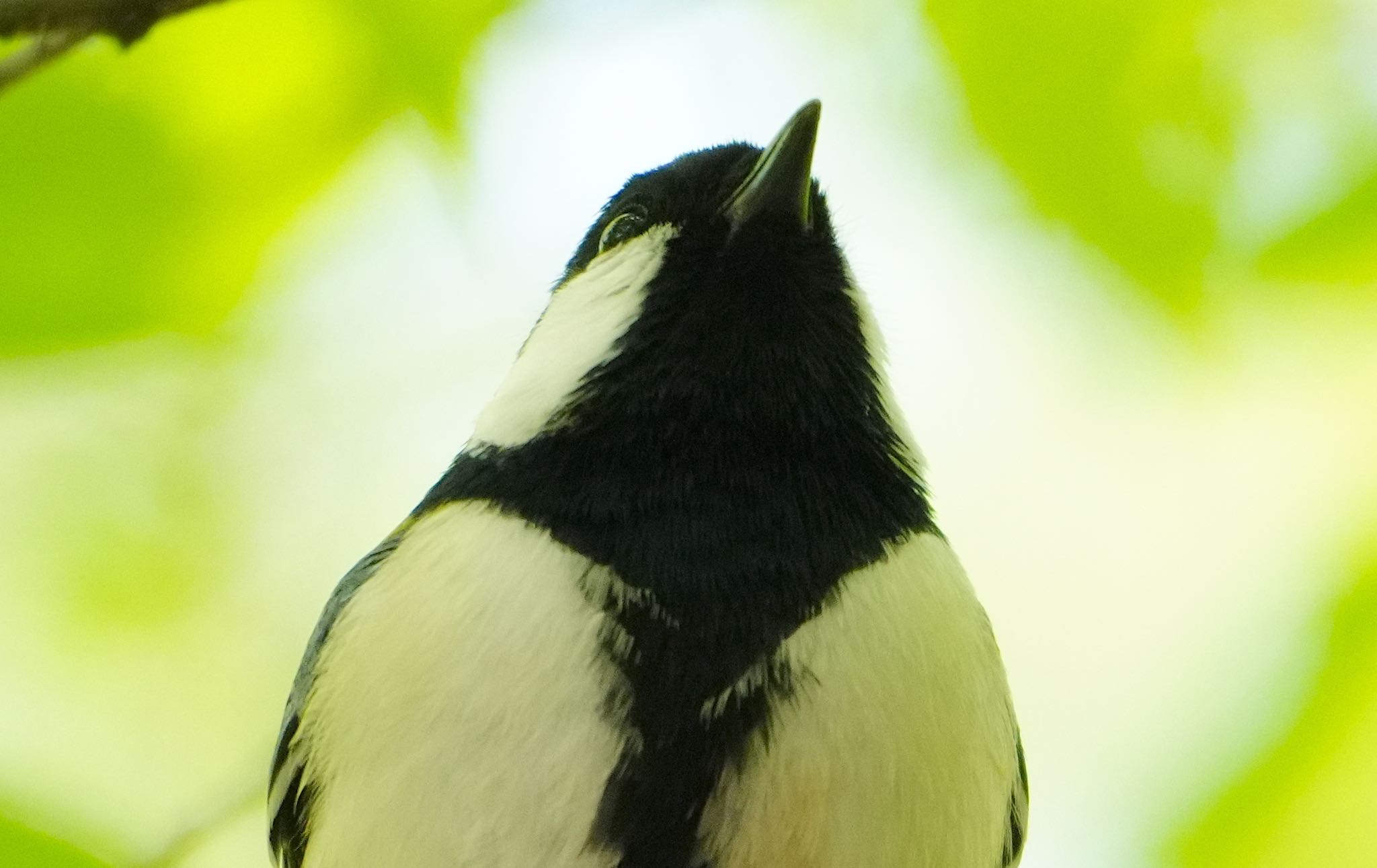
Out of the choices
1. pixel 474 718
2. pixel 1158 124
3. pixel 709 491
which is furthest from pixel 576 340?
pixel 1158 124

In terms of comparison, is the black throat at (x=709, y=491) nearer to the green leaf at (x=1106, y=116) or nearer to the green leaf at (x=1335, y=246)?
the green leaf at (x=1106, y=116)

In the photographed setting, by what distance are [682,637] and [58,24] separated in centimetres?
45

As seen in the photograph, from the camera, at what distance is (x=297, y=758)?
86cm

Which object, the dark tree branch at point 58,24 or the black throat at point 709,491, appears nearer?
the dark tree branch at point 58,24

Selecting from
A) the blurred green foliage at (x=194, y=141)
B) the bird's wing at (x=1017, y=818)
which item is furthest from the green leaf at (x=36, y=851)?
the bird's wing at (x=1017, y=818)

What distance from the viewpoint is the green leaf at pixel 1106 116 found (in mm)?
1166

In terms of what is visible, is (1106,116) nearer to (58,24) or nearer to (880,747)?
(880,747)

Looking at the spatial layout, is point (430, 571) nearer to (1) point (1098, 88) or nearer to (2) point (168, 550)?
(2) point (168, 550)

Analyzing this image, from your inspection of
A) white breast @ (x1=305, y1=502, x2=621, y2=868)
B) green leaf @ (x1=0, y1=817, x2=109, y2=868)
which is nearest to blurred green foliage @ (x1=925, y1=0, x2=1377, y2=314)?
white breast @ (x1=305, y1=502, x2=621, y2=868)

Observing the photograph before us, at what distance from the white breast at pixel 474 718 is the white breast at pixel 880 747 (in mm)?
89

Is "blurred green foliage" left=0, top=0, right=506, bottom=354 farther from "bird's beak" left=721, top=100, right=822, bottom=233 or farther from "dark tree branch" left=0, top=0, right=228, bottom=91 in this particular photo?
"dark tree branch" left=0, top=0, right=228, bottom=91

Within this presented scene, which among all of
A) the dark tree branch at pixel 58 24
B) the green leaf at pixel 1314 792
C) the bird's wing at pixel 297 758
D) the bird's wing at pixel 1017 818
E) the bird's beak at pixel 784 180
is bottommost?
the green leaf at pixel 1314 792

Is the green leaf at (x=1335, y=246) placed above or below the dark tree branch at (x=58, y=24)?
below

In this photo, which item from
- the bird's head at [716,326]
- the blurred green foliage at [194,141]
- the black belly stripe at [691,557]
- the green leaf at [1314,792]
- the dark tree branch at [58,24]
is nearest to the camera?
the dark tree branch at [58,24]
